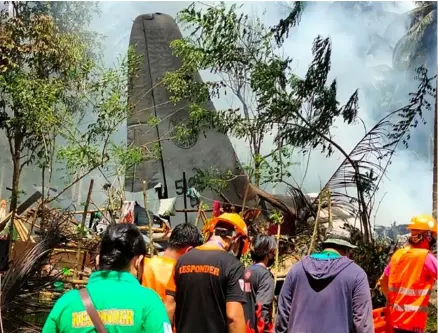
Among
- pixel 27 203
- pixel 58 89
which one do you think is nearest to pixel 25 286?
pixel 27 203

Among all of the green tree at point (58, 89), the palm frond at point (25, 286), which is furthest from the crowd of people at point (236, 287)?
the green tree at point (58, 89)

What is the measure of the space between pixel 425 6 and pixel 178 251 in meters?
18.7

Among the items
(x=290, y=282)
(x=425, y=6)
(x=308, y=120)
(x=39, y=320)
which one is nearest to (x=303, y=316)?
(x=290, y=282)

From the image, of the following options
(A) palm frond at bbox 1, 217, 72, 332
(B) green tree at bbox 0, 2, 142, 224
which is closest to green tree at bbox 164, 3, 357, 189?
(B) green tree at bbox 0, 2, 142, 224

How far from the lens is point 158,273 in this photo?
391cm

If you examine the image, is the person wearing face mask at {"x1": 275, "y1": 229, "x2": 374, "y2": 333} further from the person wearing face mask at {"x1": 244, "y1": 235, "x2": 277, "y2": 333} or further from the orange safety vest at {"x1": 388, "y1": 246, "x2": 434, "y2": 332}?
the orange safety vest at {"x1": 388, "y1": 246, "x2": 434, "y2": 332}

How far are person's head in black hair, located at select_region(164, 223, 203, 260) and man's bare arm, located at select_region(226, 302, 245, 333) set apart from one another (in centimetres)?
55

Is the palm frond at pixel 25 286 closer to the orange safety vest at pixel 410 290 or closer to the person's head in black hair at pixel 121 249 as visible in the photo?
the orange safety vest at pixel 410 290

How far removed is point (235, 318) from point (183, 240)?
2.13 feet

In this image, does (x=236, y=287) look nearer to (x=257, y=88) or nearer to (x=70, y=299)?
(x=70, y=299)

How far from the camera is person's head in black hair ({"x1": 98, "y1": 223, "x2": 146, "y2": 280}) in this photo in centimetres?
239

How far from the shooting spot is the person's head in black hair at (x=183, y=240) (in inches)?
155

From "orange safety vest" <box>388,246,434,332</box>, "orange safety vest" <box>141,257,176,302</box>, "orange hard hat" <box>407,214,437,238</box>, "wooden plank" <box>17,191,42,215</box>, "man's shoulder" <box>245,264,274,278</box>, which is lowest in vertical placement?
"orange safety vest" <box>388,246,434,332</box>

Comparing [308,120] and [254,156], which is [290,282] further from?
[308,120]
